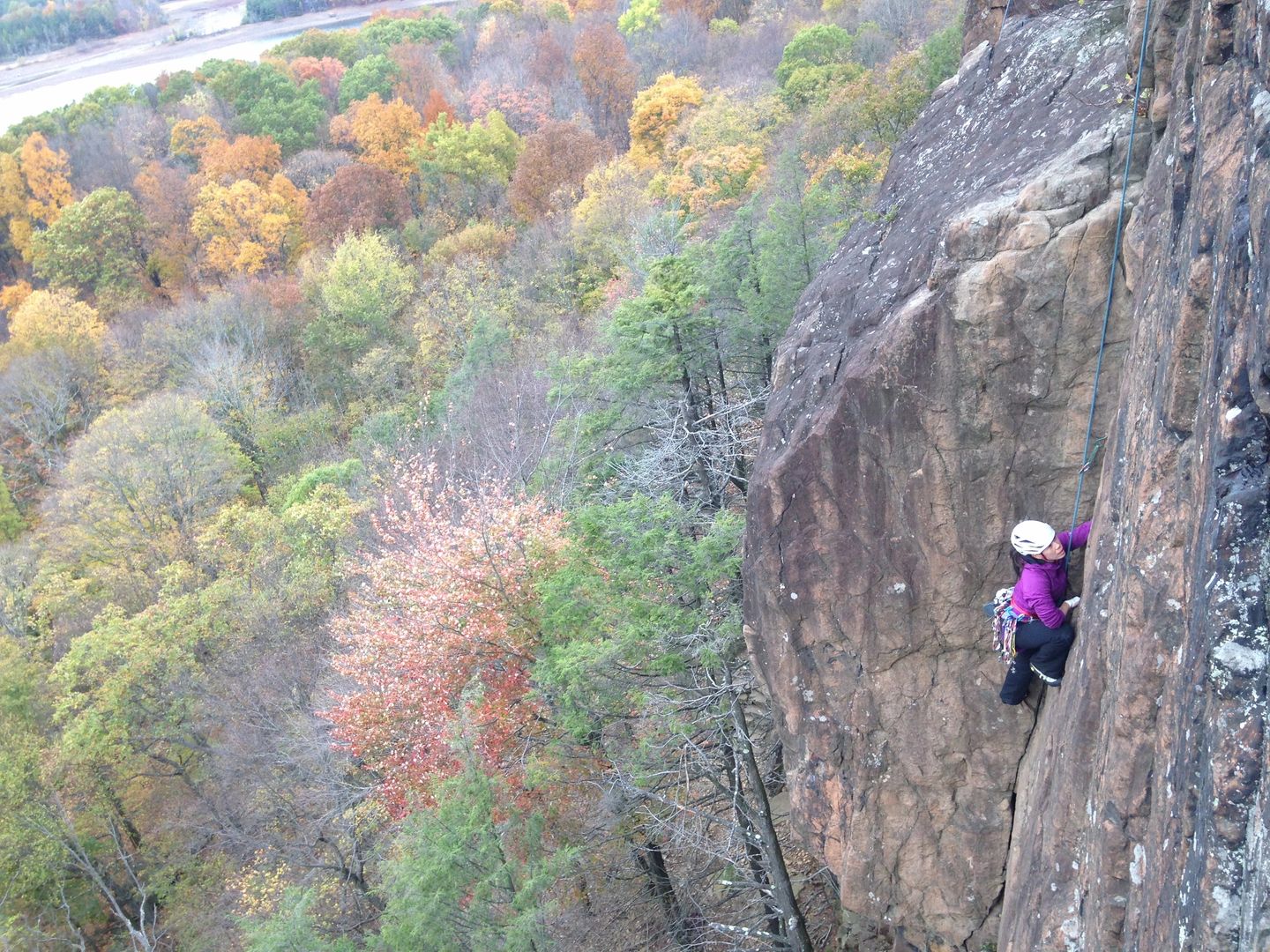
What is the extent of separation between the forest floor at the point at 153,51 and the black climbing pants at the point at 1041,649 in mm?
77520

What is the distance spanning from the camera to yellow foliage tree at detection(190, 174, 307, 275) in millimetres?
47250

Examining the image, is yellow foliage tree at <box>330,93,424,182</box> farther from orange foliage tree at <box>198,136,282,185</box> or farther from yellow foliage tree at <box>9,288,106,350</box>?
yellow foliage tree at <box>9,288,106,350</box>

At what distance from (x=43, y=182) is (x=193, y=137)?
9.10m

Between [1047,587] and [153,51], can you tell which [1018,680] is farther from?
[153,51]

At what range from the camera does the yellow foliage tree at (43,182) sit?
54.0 meters

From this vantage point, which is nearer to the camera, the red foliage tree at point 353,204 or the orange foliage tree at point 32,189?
the red foliage tree at point 353,204

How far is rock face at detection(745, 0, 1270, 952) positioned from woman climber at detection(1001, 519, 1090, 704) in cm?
25

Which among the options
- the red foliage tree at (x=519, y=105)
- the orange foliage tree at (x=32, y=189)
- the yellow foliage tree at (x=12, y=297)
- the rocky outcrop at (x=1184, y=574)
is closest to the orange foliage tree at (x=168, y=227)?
the yellow foliage tree at (x=12, y=297)

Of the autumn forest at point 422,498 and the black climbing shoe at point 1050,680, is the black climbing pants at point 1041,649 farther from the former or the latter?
the autumn forest at point 422,498

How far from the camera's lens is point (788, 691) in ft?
29.0

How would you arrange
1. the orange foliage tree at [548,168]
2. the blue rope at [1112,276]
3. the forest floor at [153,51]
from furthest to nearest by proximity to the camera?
the forest floor at [153,51] → the orange foliage tree at [548,168] → the blue rope at [1112,276]

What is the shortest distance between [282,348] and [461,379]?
16542 millimetres

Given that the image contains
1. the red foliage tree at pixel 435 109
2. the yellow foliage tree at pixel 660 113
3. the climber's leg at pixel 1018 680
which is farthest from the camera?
the red foliage tree at pixel 435 109

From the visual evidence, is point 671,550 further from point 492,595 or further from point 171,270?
point 171,270
